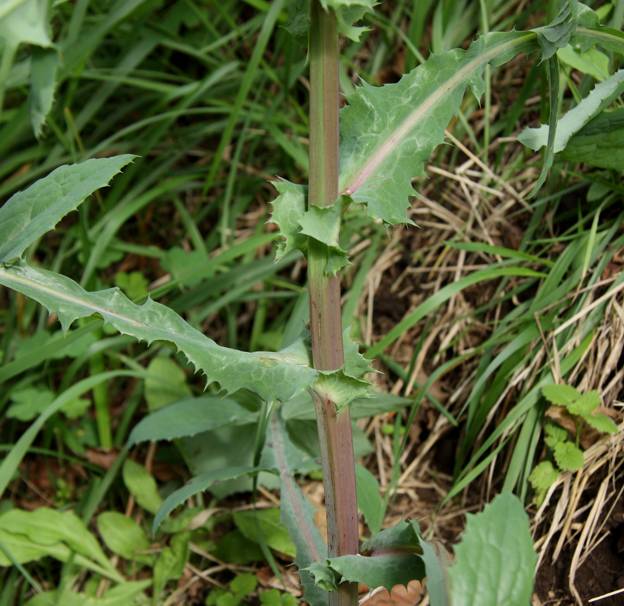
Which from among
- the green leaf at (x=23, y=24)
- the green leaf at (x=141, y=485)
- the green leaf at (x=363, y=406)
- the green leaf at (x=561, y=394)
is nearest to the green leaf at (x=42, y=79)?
the green leaf at (x=23, y=24)

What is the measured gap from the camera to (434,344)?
217 cm

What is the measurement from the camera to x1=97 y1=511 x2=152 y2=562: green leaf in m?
2.12

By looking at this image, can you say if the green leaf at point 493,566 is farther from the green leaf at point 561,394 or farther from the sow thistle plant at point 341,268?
the green leaf at point 561,394

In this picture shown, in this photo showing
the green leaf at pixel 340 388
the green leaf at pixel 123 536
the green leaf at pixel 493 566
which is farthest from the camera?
the green leaf at pixel 123 536

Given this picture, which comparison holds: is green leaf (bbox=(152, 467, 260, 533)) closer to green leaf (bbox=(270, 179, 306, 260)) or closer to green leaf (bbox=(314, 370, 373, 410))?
green leaf (bbox=(314, 370, 373, 410))

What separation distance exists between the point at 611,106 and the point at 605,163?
0.30 meters

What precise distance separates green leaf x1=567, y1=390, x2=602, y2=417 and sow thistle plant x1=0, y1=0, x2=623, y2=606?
1.73 ft

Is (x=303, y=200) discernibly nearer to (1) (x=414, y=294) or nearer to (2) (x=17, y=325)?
(1) (x=414, y=294)

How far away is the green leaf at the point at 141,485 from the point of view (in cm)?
218

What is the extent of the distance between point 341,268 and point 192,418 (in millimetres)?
831

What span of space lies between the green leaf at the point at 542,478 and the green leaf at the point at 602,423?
133mm

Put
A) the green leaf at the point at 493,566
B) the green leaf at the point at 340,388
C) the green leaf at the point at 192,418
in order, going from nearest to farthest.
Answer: the green leaf at the point at 493,566 < the green leaf at the point at 340,388 < the green leaf at the point at 192,418

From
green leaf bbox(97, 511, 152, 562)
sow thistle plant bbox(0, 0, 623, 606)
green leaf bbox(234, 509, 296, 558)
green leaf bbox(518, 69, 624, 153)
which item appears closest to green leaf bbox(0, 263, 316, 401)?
sow thistle plant bbox(0, 0, 623, 606)

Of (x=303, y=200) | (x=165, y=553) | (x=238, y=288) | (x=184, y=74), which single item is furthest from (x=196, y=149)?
(x=303, y=200)
